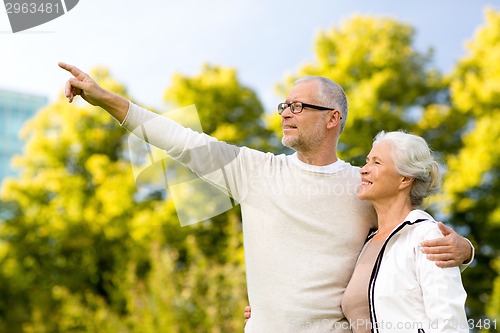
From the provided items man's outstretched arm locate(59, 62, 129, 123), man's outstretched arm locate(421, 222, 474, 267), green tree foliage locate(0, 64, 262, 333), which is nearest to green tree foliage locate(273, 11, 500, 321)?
green tree foliage locate(0, 64, 262, 333)

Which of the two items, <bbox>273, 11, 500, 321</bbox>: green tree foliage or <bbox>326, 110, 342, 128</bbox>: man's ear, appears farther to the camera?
<bbox>273, 11, 500, 321</bbox>: green tree foliage

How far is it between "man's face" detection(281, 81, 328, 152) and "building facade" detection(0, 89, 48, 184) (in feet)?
120

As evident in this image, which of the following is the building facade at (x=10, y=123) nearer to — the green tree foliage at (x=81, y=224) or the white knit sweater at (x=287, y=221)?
the green tree foliage at (x=81, y=224)

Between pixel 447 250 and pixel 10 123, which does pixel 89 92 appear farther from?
pixel 10 123

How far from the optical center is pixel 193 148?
295cm

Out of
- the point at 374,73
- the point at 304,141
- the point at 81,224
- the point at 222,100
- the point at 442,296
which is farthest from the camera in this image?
the point at 222,100

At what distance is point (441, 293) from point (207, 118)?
14936 mm

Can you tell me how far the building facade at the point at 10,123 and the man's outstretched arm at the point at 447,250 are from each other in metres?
37.0

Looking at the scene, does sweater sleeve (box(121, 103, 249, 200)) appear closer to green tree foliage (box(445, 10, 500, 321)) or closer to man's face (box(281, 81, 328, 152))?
man's face (box(281, 81, 328, 152))

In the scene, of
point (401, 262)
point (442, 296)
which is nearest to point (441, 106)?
point (401, 262)

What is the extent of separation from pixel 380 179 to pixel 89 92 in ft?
3.92

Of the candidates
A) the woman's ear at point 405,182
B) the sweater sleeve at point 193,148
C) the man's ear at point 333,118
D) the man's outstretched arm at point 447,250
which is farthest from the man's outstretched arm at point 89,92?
the man's outstretched arm at point 447,250

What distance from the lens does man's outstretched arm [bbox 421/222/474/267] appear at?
104 inches

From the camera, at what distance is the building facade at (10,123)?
126 ft
